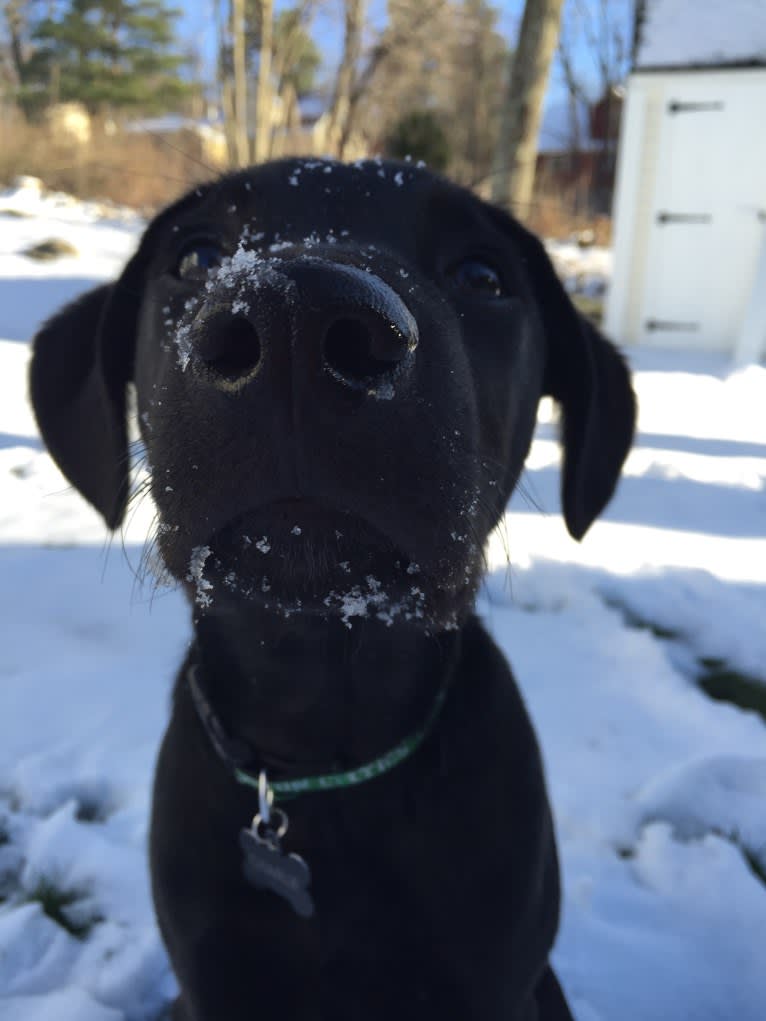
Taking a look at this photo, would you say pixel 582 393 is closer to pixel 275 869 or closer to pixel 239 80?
pixel 275 869

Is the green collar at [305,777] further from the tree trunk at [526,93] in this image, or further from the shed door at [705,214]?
the shed door at [705,214]

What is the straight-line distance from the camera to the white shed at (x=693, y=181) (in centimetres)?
795

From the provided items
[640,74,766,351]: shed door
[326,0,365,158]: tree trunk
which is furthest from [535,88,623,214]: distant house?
[640,74,766,351]: shed door

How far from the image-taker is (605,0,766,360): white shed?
7.95 metres

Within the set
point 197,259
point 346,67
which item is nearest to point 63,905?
point 197,259

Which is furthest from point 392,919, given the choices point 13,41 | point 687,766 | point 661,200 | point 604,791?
point 13,41

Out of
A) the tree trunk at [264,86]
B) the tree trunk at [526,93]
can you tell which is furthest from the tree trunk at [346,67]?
the tree trunk at [526,93]

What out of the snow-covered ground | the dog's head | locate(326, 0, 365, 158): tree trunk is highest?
locate(326, 0, 365, 158): tree trunk

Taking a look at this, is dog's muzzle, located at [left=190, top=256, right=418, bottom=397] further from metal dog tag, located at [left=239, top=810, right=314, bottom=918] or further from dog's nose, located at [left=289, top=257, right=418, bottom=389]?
metal dog tag, located at [left=239, top=810, right=314, bottom=918]

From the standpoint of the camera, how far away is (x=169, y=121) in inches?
1447

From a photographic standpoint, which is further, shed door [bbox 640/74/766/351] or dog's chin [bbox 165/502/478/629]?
shed door [bbox 640/74/766/351]

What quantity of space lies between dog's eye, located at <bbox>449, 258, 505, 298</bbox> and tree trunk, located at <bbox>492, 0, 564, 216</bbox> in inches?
228

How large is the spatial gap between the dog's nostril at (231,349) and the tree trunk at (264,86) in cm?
1315

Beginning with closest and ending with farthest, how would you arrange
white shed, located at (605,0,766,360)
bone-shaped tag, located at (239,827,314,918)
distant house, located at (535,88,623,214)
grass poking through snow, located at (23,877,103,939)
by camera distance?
bone-shaped tag, located at (239,827,314,918)
grass poking through snow, located at (23,877,103,939)
white shed, located at (605,0,766,360)
distant house, located at (535,88,623,214)
